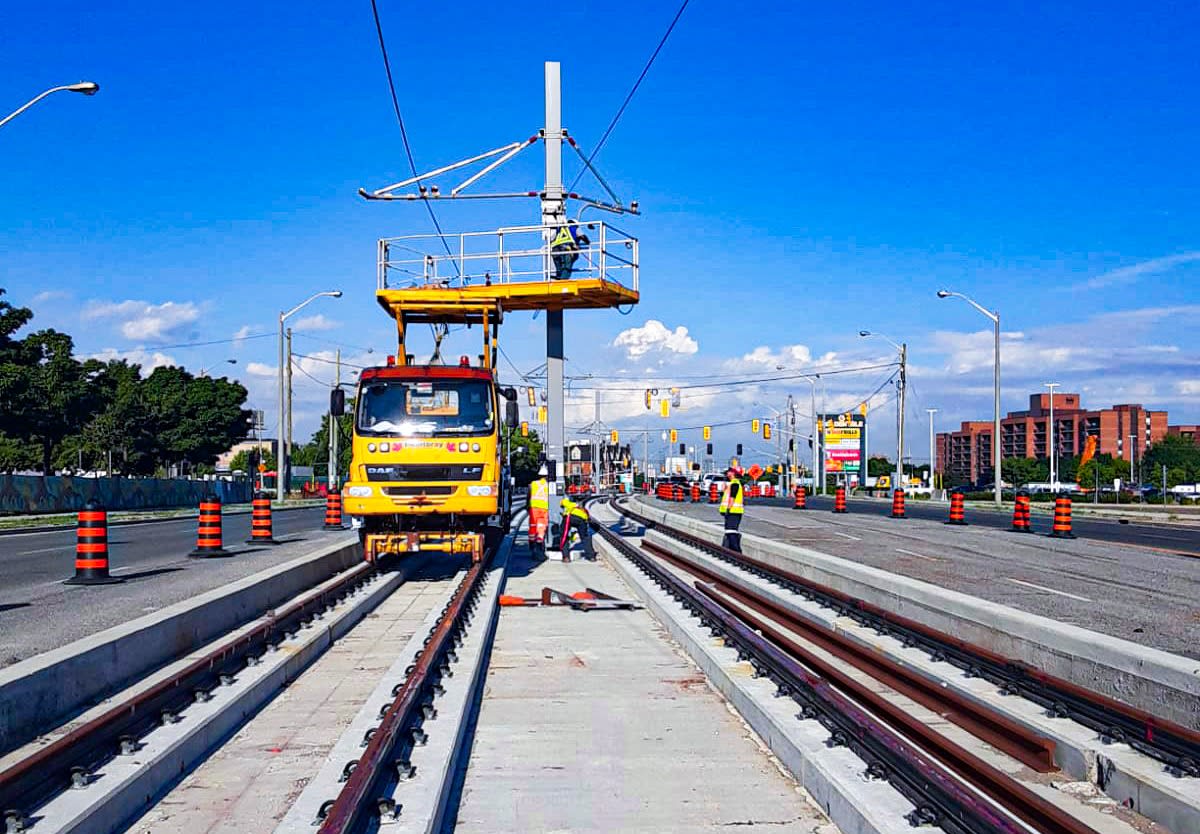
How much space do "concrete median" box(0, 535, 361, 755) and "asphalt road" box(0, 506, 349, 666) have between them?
0.91m

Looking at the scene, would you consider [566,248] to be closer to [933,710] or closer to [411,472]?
[411,472]

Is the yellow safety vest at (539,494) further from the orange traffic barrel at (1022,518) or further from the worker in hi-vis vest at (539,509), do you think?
the orange traffic barrel at (1022,518)

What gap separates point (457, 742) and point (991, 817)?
3592 mm

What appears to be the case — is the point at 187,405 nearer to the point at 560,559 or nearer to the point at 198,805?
the point at 560,559

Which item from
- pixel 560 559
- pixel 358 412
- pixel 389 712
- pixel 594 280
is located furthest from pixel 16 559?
pixel 389 712

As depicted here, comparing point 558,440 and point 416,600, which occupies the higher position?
point 558,440

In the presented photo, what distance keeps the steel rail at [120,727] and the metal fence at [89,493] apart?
27682mm

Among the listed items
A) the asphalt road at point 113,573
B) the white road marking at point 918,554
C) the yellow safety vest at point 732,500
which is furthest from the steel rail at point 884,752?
the yellow safety vest at point 732,500

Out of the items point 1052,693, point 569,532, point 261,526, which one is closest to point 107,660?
point 1052,693

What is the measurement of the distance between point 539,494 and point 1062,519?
13.6 metres

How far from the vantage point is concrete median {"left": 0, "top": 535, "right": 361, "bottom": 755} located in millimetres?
7336

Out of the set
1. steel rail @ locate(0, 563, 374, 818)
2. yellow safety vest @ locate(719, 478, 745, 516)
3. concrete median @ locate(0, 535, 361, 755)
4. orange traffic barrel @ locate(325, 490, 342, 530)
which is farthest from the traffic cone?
orange traffic barrel @ locate(325, 490, 342, 530)

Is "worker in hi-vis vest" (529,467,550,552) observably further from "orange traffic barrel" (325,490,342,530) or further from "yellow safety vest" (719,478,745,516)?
"orange traffic barrel" (325,490,342,530)

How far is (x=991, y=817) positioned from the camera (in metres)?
5.36
